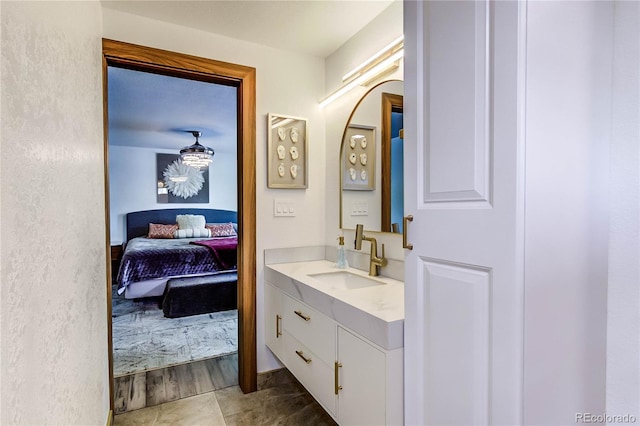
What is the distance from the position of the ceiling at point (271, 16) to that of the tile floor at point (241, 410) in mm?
2226

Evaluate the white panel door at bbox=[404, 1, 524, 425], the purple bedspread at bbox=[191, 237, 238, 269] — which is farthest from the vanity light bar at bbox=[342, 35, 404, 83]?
the purple bedspread at bbox=[191, 237, 238, 269]

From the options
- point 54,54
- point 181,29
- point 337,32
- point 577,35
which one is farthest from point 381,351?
point 181,29

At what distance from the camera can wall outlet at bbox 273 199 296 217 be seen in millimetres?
2297

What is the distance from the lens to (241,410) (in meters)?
2.00

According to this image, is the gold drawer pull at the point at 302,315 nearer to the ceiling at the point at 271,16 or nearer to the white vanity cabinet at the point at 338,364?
the white vanity cabinet at the point at 338,364

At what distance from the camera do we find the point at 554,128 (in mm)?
824

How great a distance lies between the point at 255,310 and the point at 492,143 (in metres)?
1.83

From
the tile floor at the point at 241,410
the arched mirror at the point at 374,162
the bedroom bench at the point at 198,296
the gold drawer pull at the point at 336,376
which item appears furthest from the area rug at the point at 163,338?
the arched mirror at the point at 374,162

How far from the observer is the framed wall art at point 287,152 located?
88.8 inches

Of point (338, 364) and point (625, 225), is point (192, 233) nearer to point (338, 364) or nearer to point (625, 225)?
point (338, 364)

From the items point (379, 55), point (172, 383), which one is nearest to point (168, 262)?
point (172, 383)

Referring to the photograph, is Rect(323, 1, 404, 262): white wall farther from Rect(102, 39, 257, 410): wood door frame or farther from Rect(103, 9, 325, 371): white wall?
Rect(102, 39, 257, 410): wood door frame

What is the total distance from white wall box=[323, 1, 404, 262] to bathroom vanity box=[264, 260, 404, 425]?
24 centimetres

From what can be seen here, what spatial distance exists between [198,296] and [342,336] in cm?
273
